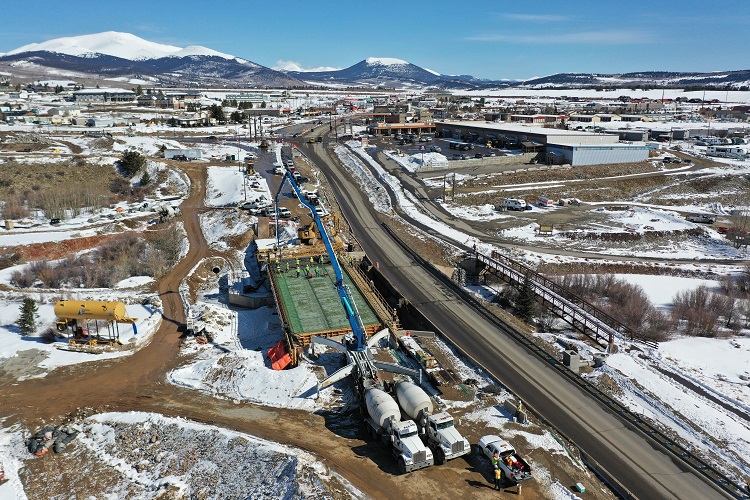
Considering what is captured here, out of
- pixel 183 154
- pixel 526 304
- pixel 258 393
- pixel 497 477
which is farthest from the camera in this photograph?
pixel 183 154

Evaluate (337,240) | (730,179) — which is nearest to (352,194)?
(337,240)

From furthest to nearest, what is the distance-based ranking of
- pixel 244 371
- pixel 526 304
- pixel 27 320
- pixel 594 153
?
pixel 594 153 → pixel 526 304 → pixel 27 320 → pixel 244 371

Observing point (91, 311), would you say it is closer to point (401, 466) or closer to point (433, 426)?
point (401, 466)

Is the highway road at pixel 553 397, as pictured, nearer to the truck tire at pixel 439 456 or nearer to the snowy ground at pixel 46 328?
the truck tire at pixel 439 456

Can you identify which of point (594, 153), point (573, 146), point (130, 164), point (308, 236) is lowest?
point (308, 236)

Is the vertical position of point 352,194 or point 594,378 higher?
point 352,194

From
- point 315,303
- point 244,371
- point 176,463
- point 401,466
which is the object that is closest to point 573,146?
point 315,303

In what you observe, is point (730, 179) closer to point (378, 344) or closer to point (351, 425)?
point (378, 344)

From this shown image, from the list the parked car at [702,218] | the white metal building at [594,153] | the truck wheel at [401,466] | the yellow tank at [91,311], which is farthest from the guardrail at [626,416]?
the white metal building at [594,153]
